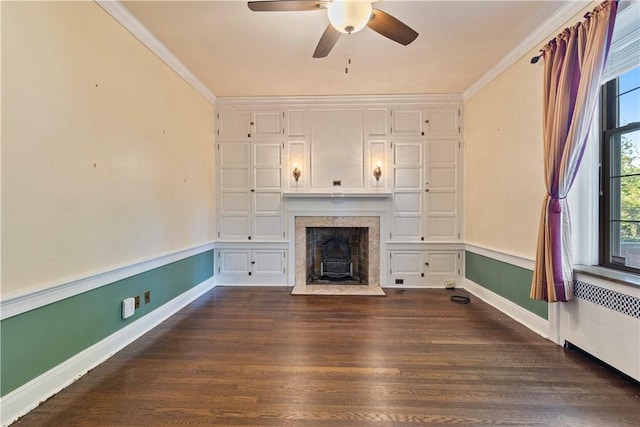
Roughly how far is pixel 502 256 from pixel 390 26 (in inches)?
112

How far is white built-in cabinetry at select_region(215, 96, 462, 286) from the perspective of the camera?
4492 millimetres

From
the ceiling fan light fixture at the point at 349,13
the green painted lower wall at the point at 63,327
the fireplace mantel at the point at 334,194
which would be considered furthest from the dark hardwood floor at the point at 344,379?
the ceiling fan light fixture at the point at 349,13

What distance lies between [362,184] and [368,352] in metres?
2.63

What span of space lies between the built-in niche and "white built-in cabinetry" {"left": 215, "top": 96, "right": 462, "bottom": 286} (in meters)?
0.43

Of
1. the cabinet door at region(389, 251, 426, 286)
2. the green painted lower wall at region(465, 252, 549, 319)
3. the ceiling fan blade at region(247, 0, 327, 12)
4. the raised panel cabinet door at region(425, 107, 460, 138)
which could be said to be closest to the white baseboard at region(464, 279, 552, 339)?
the green painted lower wall at region(465, 252, 549, 319)

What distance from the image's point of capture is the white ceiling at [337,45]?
2.52 metres

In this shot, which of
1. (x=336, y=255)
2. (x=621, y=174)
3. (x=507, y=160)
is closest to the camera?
(x=621, y=174)

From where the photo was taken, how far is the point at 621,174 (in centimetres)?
232

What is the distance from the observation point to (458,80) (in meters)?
3.95

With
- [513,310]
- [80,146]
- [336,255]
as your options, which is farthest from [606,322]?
[80,146]

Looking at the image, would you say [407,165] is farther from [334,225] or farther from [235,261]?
[235,261]

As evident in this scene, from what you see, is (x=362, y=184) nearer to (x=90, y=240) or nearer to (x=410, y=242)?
(x=410, y=242)

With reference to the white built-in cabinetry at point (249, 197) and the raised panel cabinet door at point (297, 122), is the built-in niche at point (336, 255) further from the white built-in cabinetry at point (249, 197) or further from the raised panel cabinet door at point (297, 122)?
the raised panel cabinet door at point (297, 122)

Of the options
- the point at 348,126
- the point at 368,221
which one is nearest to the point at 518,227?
the point at 368,221
